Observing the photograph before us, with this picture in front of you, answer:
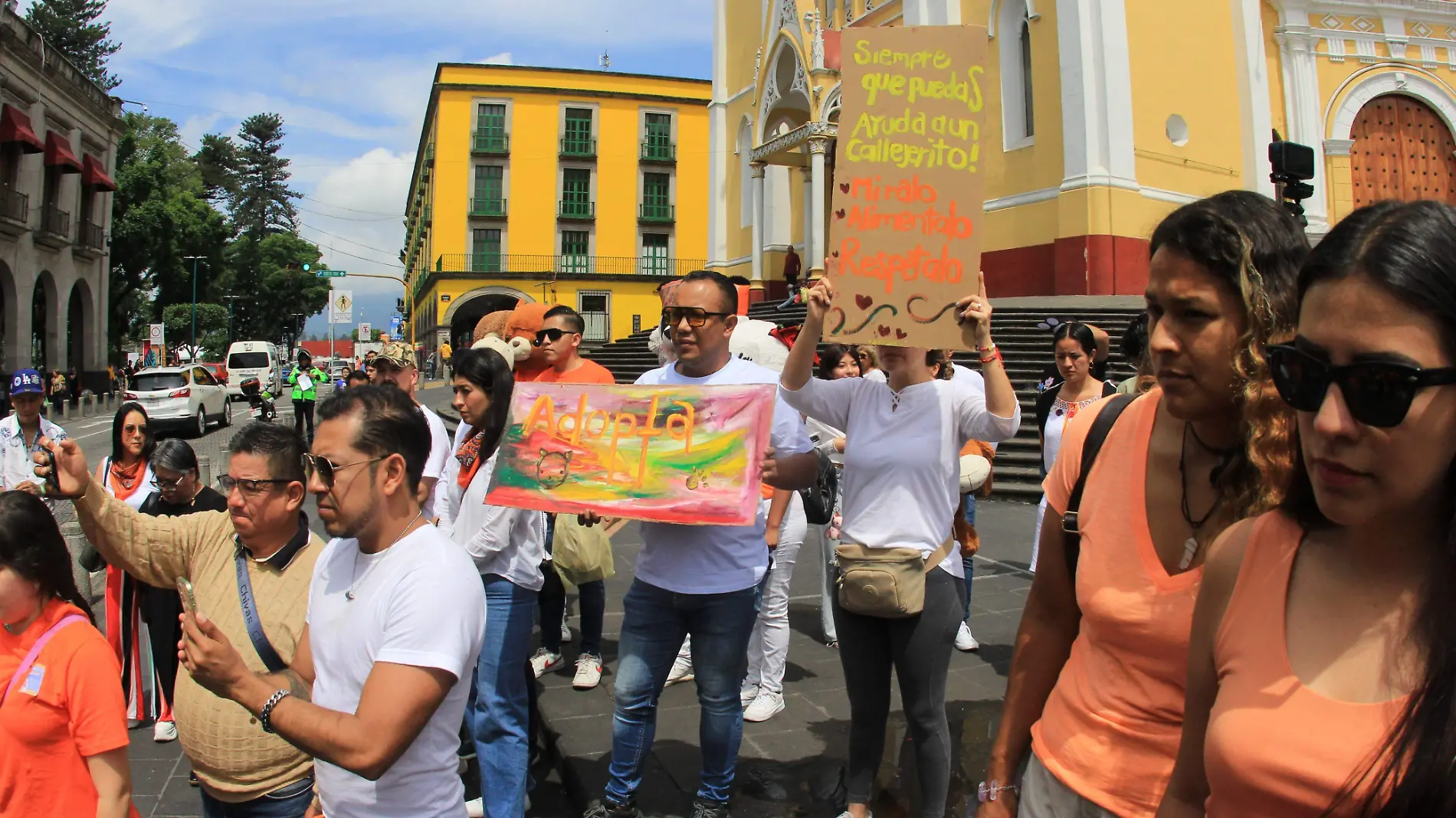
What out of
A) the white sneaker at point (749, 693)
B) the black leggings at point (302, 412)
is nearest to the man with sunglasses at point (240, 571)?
the white sneaker at point (749, 693)

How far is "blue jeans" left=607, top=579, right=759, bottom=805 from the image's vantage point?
3375mm

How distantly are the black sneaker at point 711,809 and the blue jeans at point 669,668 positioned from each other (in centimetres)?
2

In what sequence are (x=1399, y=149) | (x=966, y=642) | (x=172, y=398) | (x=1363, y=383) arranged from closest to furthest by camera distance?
1. (x=1363, y=383)
2. (x=966, y=642)
3. (x=1399, y=149)
4. (x=172, y=398)

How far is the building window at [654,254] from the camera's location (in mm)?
47719

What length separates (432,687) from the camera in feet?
6.63

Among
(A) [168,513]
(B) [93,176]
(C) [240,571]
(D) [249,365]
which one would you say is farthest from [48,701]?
(B) [93,176]

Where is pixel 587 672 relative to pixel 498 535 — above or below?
below

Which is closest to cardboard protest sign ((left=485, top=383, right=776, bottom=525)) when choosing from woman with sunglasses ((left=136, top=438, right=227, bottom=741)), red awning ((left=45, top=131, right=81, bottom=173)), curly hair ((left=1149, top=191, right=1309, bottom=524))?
curly hair ((left=1149, top=191, right=1309, bottom=524))

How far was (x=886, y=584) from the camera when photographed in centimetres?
308

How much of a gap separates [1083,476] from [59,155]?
3767 centimetres

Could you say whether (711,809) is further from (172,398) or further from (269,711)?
(172,398)

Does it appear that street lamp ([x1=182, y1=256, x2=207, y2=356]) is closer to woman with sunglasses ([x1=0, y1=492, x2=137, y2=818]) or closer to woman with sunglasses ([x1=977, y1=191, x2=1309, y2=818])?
woman with sunglasses ([x1=0, y1=492, x2=137, y2=818])

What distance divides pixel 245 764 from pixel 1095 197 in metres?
17.1

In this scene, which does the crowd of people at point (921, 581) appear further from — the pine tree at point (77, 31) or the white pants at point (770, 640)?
the pine tree at point (77, 31)
